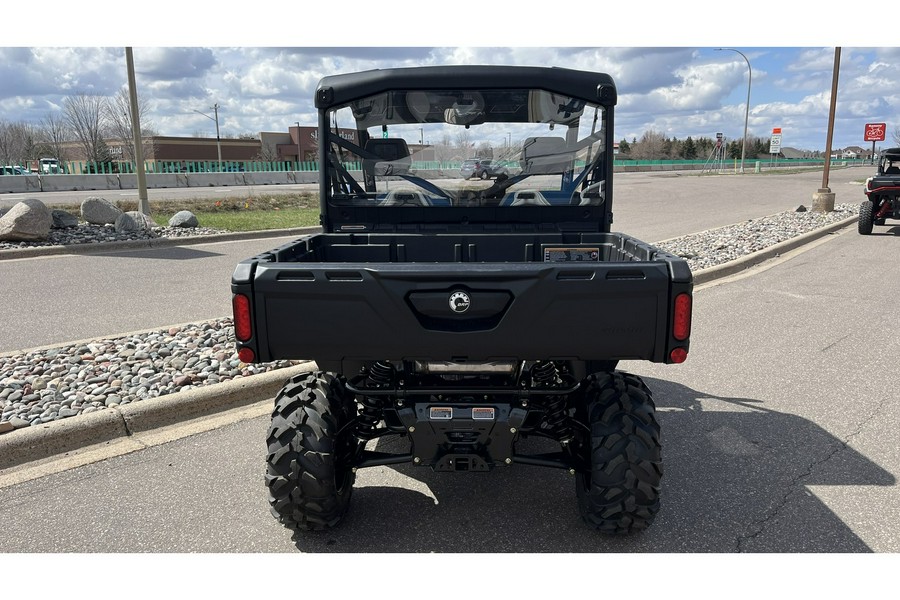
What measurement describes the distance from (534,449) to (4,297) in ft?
25.4

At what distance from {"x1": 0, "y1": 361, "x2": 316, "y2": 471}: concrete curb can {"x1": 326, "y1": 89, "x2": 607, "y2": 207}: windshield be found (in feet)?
5.60

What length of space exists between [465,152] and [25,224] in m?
10.9

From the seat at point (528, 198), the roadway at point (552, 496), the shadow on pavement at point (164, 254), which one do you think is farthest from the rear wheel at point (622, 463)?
the shadow on pavement at point (164, 254)

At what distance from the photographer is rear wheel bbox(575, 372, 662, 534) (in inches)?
118

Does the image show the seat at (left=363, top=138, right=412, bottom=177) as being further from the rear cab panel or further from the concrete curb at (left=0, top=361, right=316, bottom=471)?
the concrete curb at (left=0, top=361, right=316, bottom=471)

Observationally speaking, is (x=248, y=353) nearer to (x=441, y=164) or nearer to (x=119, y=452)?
(x=119, y=452)

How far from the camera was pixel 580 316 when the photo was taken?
2.78 metres

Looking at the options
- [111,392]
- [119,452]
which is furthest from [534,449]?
[111,392]

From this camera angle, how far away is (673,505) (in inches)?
137

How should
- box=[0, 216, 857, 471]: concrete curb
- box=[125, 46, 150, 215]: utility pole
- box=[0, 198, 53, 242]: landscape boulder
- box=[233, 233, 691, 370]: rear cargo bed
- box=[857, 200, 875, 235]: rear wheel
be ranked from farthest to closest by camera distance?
box=[125, 46, 150, 215]: utility pole
box=[857, 200, 875, 235]: rear wheel
box=[0, 198, 53, 242]: landscape boulder
box=[0, 216, 857, 471]: concrete curb
box=[233, 233, 691, 370]: rear cargo bed

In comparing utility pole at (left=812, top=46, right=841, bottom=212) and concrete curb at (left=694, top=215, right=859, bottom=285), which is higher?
utility pole at (left=812, top=46, right=841, bottom=212)

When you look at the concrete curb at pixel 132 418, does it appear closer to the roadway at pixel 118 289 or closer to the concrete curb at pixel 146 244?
the roadway at pixel 118 289

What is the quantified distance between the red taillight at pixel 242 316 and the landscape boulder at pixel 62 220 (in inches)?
501

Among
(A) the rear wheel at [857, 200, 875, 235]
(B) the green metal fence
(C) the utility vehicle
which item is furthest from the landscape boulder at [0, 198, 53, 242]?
(A) the rear wheel at [857, 200, 875, 235]
